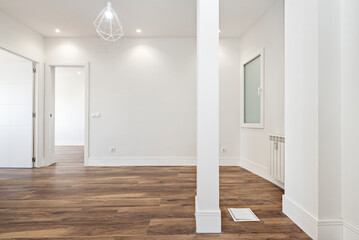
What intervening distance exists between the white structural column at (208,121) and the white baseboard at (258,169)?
5.30 feet

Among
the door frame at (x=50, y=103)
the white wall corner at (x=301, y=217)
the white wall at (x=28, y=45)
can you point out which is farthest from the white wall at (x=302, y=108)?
the white wall at (x=28, y=45)

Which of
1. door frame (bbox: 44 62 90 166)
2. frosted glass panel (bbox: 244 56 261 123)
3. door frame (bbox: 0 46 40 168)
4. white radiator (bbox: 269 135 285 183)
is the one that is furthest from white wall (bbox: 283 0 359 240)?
door frame (bbox: 0 46 40 168)

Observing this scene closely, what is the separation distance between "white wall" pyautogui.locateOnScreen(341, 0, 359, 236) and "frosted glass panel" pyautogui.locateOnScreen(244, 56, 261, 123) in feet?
6.41

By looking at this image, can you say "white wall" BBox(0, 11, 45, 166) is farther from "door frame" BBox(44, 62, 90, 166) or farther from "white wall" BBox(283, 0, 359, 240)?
"white wall" BBox(283, 0, 359, 240)

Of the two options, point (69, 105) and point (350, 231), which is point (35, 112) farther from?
point (350, 231)

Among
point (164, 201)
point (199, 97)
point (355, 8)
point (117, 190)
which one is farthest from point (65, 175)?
point (355, 8)

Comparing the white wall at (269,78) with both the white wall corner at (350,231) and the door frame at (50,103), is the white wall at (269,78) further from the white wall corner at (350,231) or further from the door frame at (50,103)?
the door frame at (50,103)

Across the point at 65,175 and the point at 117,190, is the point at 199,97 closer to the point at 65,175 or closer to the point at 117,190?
the point at 117,190

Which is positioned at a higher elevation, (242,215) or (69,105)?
(69,105)

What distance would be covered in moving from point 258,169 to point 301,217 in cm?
173

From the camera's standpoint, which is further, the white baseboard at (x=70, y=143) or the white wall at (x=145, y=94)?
the white baseboard at (x=70, y=143)

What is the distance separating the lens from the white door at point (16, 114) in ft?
12.9

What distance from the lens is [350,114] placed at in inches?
56.1

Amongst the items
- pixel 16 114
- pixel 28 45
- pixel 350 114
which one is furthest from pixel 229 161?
pixel 28 45
